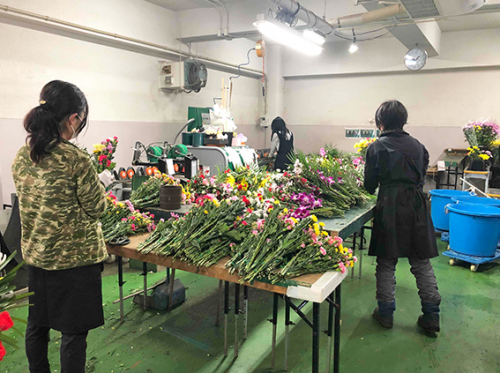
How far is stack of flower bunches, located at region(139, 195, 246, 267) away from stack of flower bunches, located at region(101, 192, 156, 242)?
0.91 feet

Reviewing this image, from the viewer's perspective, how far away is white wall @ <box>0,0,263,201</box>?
391 cm

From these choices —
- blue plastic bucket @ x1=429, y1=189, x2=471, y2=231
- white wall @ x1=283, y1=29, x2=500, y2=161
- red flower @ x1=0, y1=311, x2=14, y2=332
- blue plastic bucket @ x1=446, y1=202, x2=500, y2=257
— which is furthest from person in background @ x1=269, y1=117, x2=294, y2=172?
red flower @ x1=0, y1=311, x2=14, y2=332

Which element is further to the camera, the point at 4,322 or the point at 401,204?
the point at 401,204

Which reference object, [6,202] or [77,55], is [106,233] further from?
[77,55]

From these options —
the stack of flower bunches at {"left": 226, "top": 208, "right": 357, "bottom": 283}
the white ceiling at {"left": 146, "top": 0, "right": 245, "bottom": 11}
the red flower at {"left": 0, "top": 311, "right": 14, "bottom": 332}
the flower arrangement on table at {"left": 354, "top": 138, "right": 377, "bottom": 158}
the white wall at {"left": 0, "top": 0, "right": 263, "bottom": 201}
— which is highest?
the white ceiling at {"left": 146, "top": 0, "right": 245, "bottom": 11}

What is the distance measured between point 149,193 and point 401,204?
1923mm

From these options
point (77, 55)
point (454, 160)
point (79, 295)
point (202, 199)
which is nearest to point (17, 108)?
point (77, 55)

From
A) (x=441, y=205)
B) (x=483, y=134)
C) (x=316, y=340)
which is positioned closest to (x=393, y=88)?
(x=483, y=134)

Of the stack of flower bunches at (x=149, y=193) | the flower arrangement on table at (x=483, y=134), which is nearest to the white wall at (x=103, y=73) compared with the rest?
the stack of flower bunches at (x=149, y=193)

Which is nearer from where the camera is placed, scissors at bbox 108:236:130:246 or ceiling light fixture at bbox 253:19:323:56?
scissors at bbox 108:236:130:246

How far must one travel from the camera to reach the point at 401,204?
275 centimetres

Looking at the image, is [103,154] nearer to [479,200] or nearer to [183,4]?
[183,4]

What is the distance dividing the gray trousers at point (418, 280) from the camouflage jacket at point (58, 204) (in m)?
2.11

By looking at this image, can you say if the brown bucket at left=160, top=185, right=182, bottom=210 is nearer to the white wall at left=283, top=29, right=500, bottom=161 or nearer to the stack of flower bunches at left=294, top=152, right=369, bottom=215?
the stack of flower bunches at left=294, top=152, right=369, bottom=215
